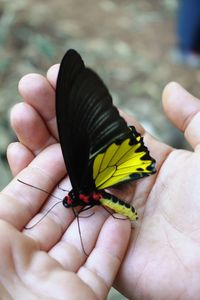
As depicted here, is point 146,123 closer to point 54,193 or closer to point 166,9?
point 166,9

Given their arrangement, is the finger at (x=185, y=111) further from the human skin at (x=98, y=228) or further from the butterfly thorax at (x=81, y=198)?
the butterfly thorax at (x=81, y=198)

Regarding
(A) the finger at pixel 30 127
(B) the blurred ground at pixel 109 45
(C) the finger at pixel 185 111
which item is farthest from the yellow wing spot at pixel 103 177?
(B) the blurred ground at pixel 109 45

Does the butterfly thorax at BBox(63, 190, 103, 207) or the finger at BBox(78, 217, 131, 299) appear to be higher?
the butterfly thorax at BBox(63, 190, 103, 207)

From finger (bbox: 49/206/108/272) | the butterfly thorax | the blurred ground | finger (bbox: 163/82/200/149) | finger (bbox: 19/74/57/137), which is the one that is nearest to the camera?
finger (bbox: 49/206/108/272)

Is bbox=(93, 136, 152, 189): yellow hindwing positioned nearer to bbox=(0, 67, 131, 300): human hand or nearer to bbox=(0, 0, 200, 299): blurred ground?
bbox=(0, 67, 131, 300): human hand

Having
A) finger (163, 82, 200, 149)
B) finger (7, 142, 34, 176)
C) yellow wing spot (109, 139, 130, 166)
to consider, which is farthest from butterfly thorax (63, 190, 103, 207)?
finger (163, 82, 200, 149)

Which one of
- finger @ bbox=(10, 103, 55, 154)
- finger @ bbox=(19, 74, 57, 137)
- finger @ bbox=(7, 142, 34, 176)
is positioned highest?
finger @ bbox=(19, 74, 57, 137)

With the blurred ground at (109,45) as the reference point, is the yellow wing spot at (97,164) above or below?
above

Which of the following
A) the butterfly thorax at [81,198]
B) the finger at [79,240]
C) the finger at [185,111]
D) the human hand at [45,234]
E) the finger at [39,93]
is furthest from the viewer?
the finger at [185,111]

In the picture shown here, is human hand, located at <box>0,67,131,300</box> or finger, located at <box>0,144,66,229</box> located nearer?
human hand, located at <box>0,67,131,300</box>
